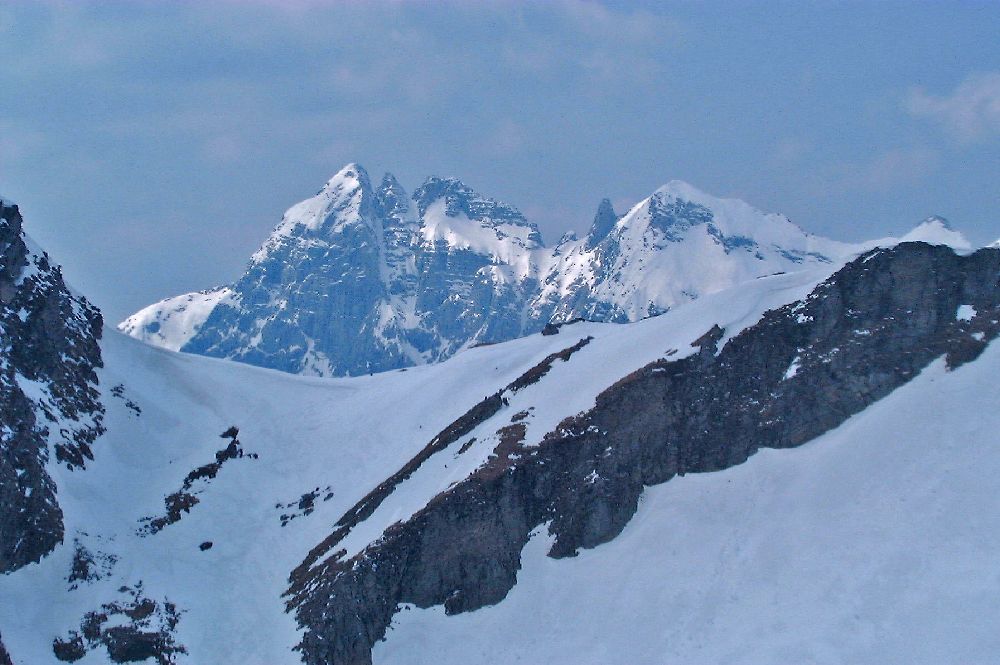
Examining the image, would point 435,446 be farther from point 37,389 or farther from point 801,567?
point 801,567

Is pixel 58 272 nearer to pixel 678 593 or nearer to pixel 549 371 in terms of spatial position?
pixel 549 371

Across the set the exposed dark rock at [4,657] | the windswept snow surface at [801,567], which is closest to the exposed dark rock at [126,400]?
the exposed dark rock at [4,657]

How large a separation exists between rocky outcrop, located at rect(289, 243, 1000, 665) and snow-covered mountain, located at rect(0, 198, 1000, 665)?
0.53 ft

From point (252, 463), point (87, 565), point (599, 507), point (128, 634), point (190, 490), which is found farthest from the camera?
point (252, 463)

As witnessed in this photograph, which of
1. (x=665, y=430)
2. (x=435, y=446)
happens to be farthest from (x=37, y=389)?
(x=665, y=430)

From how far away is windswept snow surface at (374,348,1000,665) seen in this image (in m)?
48.9

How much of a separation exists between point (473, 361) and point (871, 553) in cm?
5668

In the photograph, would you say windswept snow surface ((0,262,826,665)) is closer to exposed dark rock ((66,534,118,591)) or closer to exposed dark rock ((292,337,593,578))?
exposed dark rock ((66,534,118,591))

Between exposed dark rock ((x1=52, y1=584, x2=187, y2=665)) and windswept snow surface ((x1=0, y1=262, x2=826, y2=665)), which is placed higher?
windswept snow surface ((x1=0, y1=262, x2=826, y2=665))

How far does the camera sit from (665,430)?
67.5 m

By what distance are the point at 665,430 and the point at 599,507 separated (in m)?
7.24

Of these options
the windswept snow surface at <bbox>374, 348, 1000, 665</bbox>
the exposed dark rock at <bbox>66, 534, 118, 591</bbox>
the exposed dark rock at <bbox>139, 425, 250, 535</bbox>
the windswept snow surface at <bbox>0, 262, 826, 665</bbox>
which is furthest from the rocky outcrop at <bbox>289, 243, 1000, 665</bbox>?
the exposed dark rock at <bbox>66, 534, 118, 591</bbox>

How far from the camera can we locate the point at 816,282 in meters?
73.7

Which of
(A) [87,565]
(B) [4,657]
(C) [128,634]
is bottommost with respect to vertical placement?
(B) [4,657]
